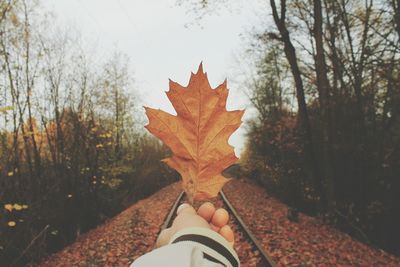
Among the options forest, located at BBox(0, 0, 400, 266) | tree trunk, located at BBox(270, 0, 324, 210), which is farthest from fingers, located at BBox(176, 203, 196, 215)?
tree trunk, located at BBox(270, 0, 324, 210)

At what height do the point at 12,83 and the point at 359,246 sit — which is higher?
the point at 12,83

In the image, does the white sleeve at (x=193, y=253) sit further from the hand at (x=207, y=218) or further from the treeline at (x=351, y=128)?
the treeline at (x=351, y=128)

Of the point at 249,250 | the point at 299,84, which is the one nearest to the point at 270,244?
the point at 249,250

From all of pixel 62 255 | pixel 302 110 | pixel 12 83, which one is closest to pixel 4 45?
pixel 12 83

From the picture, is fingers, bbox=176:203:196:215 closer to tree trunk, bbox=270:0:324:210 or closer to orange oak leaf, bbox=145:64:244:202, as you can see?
orange oak leaf, bbox=145:64:244:202

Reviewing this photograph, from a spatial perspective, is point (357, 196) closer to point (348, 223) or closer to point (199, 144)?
point (348, 223)

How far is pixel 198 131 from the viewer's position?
3.46 feet

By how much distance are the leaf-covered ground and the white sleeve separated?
22.3ft

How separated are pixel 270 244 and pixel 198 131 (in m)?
8.69

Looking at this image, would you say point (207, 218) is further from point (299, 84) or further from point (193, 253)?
point (299, 84)

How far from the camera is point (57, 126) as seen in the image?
981 cm

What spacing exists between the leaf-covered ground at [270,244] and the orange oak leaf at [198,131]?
668 cm

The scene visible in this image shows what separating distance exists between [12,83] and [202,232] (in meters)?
8.29

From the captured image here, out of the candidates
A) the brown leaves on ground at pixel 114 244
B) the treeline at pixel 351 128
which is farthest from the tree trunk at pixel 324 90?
the brown leaves on ground at pixel 114 244
